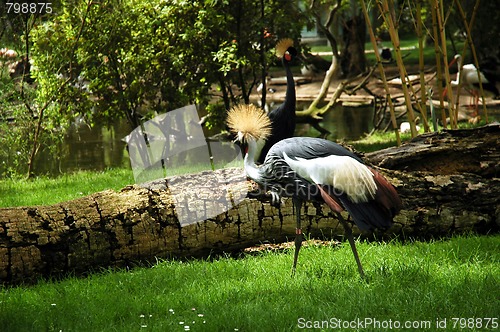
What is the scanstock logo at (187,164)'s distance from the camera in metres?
6.13

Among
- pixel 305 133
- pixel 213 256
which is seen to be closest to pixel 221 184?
pixel 213 256

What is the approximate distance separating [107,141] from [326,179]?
12388 mm

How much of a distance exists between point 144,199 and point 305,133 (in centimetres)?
1074

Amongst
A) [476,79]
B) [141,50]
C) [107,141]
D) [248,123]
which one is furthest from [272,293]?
[476,79]

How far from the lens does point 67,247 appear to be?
5.68 meters

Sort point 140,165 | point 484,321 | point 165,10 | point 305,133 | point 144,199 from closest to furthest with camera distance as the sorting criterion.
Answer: point 484,321
point 144,199
point 165,10
point 140,165
point 305,133

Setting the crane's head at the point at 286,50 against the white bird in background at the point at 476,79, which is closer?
the crane's head at the point at 286,50

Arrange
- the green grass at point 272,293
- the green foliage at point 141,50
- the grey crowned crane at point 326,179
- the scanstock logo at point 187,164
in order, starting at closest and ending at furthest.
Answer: the green grass at point 272,293 < the grey crowned crane at point 326,179 < the scanstock logo at point 187,164 < the green foliage at point 141,50

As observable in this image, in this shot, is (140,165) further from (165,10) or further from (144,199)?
(144,199)

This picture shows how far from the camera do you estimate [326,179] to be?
16.0ft

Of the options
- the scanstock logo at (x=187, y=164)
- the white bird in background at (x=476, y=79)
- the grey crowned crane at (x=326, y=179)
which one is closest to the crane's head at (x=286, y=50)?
the scanstock logo at (x=187, y=164)

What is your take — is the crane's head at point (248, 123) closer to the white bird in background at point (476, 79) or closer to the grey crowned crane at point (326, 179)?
the grey crowned crane at point (326, 179)

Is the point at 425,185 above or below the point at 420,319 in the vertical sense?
above

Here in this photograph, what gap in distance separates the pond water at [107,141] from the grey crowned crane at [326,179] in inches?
314
